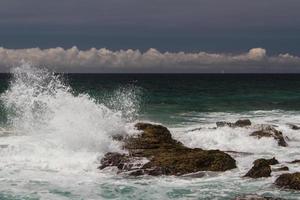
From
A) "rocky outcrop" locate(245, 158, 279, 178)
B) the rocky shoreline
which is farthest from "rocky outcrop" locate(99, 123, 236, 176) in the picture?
"rocky outcrop" locate(245, 158, 279, 178)

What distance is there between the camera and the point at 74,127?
93.4ft

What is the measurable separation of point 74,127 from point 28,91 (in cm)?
507

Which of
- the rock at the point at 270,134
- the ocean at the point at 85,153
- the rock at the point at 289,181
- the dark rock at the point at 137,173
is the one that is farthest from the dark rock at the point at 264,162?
the rock at the point at 270,134

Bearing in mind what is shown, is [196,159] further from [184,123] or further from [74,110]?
[184,123]

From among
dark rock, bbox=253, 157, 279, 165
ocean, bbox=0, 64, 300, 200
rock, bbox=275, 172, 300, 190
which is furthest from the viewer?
dark rock, bbox=253, 157, 279, 165

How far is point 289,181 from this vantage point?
2034 centimetres

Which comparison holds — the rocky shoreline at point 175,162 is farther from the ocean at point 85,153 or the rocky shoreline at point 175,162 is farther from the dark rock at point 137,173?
the ocean at point 85,153

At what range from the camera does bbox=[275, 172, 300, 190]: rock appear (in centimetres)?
2009

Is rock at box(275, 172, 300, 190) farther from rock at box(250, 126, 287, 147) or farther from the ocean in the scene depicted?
rock at box(250, 126, 287, 147)

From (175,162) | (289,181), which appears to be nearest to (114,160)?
(175,162)

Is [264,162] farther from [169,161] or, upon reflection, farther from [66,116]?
[66,116]

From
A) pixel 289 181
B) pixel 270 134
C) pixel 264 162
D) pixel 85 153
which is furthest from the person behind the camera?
pixel 270 134

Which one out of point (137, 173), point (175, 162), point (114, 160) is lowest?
point (137, 173)

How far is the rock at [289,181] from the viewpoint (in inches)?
791
